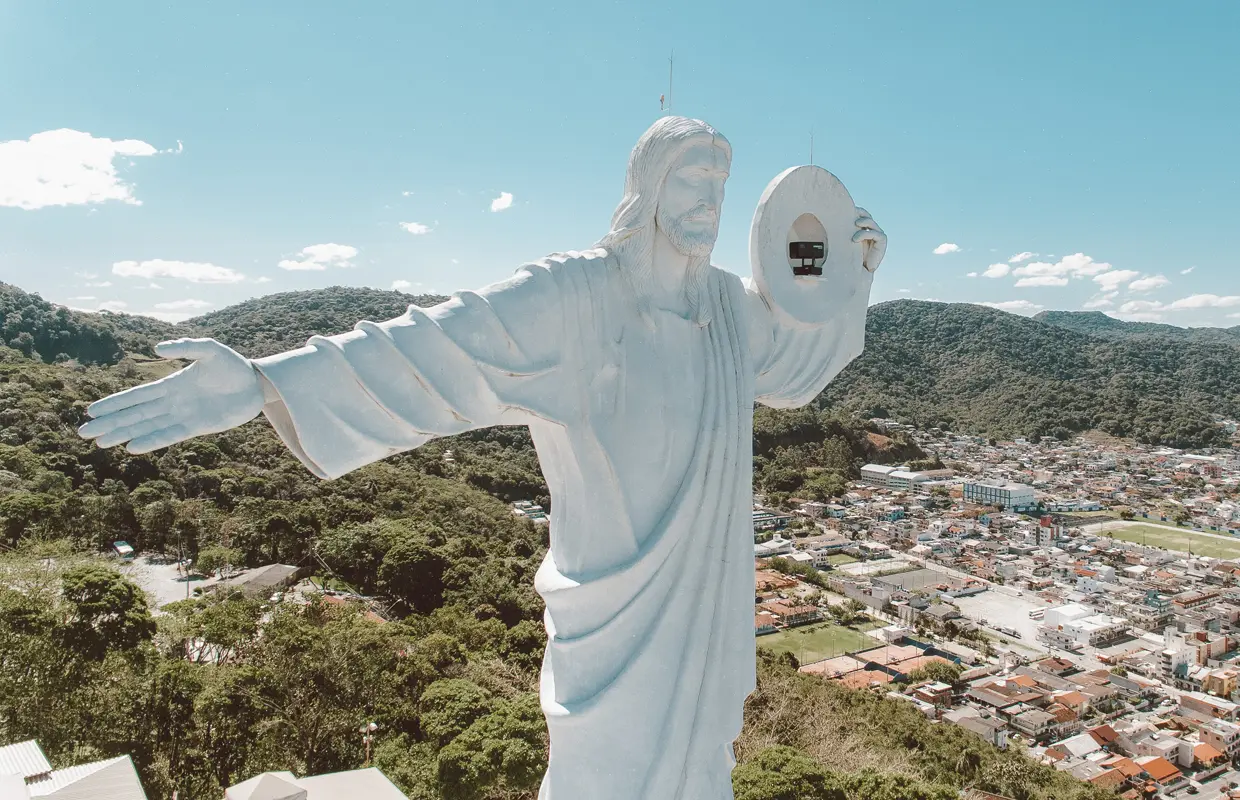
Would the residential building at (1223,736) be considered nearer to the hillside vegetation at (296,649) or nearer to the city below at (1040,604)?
the city below at (1040,604)

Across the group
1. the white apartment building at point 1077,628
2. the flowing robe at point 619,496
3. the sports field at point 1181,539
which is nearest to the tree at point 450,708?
the flowing robe at point 619,496

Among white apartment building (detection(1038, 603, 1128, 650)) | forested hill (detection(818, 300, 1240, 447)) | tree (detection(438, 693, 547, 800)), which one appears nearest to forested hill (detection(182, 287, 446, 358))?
white apartment building (detection(1038, 603, 1128, 650))

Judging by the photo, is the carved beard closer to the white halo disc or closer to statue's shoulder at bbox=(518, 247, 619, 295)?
statue's shoulder at bbox=(518, 247, 619, 295)

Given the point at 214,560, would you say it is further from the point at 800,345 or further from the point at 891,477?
the point at 891,477

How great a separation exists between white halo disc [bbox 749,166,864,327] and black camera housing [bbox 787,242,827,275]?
0.08ft

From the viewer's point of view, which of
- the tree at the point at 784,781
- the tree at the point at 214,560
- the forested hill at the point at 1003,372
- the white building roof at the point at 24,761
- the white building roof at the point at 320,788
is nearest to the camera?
the white building roof at the point at 320,788

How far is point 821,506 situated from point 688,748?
71.5m

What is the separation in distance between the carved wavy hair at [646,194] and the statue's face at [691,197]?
3cm

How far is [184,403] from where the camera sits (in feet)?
7.86

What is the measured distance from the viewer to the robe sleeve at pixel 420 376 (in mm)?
2578

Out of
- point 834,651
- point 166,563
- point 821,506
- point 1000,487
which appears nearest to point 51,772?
point 166,563

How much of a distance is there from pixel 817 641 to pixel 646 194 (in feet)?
134

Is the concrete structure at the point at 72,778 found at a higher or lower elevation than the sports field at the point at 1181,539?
higher

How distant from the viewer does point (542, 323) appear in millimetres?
2979
